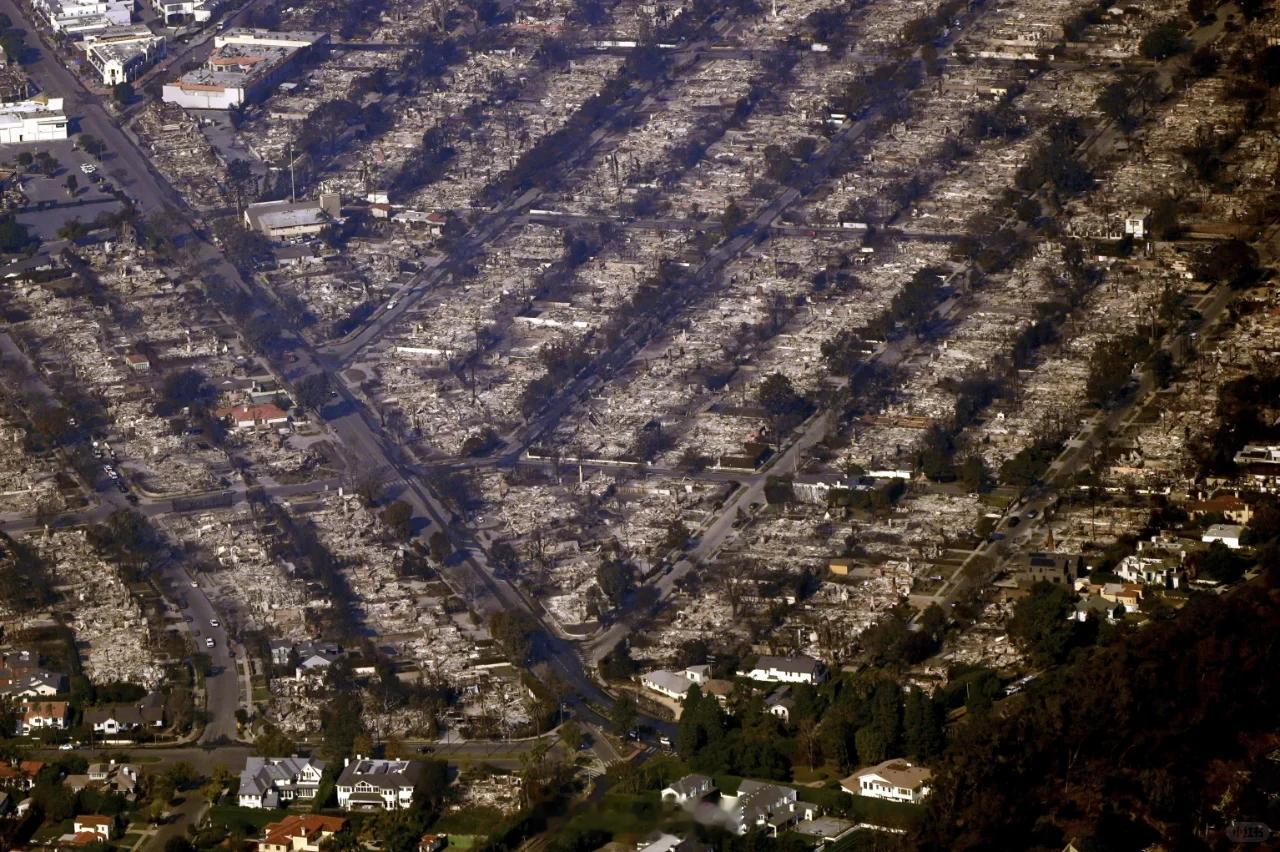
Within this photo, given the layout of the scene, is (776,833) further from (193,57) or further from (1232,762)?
(193,57)

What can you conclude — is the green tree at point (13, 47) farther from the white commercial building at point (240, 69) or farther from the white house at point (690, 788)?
the white house at point (690, 788)

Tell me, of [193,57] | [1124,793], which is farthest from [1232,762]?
[193,57]

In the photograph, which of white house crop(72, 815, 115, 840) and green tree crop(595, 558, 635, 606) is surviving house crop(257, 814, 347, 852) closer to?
white house crop(72, 815, 115, 840)

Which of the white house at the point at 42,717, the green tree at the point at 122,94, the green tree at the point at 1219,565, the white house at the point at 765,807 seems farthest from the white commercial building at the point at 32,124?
the white house at the point at 765,807

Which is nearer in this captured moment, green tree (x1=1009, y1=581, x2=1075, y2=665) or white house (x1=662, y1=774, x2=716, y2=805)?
white house (x1=662, y1=774, x2=716, y2=805)

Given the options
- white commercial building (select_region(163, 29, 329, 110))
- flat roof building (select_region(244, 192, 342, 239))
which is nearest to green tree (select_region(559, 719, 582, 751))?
flat roof building (select_region(244, 192, 342, 239))
